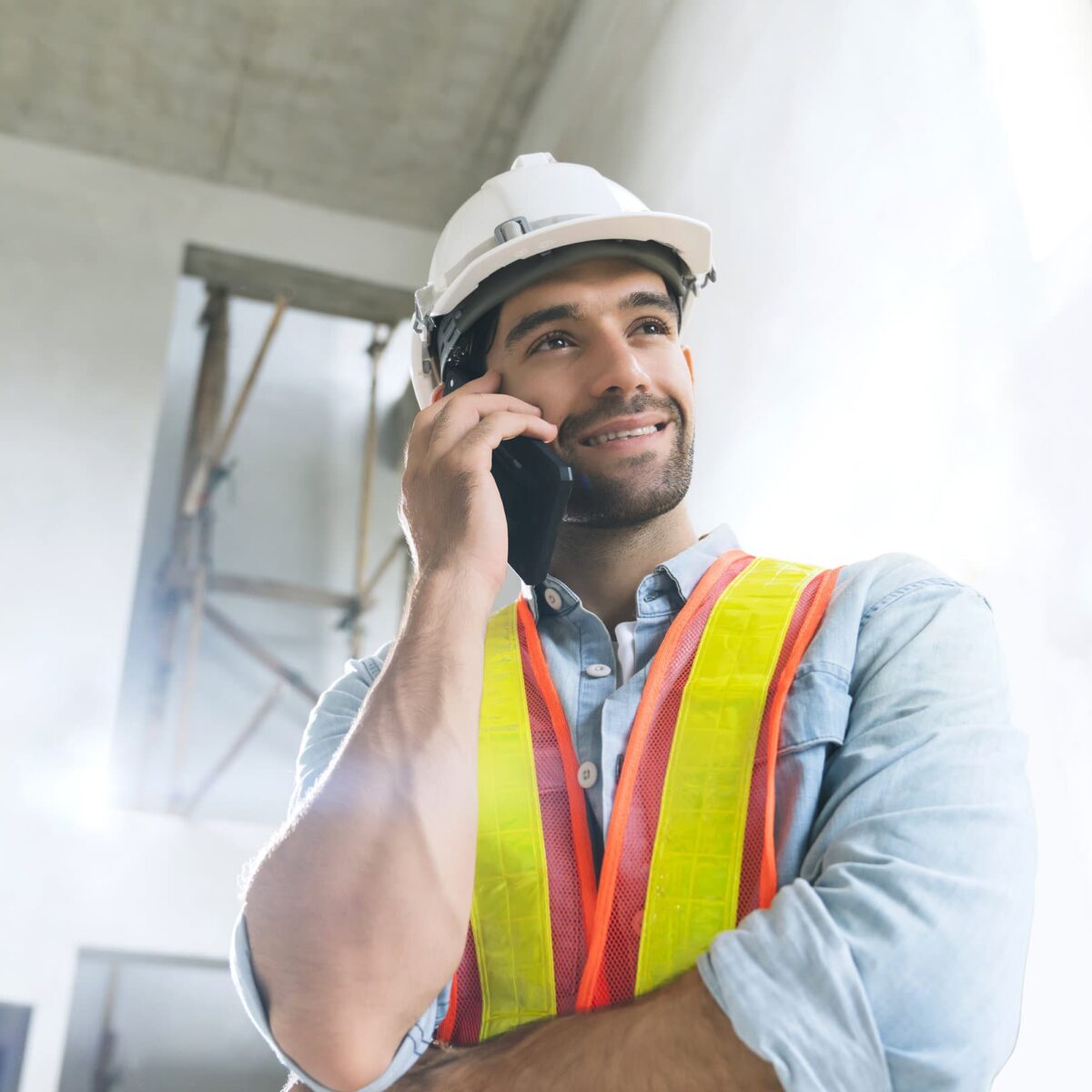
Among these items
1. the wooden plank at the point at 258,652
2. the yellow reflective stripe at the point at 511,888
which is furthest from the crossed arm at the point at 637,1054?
the wooden plank at the point at 258,652

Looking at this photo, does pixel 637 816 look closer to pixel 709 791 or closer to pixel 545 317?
pixel 709 791

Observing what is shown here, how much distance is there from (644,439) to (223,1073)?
7.53 metres

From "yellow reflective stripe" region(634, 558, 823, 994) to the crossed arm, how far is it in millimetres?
146

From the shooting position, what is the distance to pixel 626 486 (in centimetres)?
222

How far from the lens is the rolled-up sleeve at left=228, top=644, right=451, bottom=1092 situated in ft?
5.12

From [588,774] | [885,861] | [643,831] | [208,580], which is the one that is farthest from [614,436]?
[208,580]

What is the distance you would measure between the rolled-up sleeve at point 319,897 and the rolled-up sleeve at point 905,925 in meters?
0.43

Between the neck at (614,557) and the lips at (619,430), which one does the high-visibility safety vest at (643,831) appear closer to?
the neck at (614,557)

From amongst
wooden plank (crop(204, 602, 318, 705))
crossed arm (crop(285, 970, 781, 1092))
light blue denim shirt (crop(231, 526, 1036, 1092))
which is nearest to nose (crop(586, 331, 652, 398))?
light blue denim shirt (crop(231, 526, 1036, 1092))

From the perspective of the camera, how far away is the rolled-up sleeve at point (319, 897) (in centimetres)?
156

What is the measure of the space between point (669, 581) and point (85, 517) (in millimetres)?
5436

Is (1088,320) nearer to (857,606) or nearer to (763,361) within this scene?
(857,606)

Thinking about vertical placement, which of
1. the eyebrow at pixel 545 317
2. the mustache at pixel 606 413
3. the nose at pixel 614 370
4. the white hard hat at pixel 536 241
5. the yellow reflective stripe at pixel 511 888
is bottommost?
the yellow reflective stripe at pixel 511 888

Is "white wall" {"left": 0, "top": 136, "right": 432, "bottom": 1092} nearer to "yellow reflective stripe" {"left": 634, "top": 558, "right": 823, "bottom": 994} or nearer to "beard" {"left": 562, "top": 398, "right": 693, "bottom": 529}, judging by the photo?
"beard" {"left": 562, "top": 398, "right": 693, "bottom": 529}
